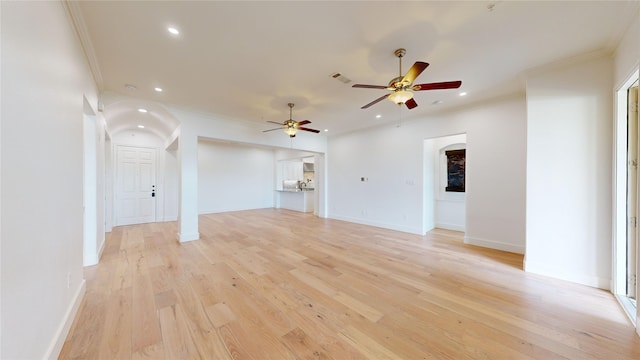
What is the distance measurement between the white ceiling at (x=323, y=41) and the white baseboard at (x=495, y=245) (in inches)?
105

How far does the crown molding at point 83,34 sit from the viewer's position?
1930mm

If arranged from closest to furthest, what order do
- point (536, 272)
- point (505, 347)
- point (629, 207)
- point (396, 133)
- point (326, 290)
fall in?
point (505, 347) → point (629, 207) → point (326, 290) → point (536, 272) → point (396, 133)

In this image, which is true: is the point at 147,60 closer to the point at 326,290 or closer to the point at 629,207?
the point at 326,290

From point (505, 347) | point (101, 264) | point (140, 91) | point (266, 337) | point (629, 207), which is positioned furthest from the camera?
point (140, 91)

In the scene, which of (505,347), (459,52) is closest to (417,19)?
(459,52)

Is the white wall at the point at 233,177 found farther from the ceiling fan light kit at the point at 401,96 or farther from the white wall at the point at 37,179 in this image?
the ceiling fan light kit at the point at 401,96

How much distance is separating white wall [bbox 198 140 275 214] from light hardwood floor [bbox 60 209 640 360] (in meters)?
4.33

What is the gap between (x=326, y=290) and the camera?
2.57 meters

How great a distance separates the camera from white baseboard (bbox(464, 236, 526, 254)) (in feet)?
12.7

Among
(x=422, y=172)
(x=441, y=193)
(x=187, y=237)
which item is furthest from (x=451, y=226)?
(x=187, y=237)

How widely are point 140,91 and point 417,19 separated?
422cm

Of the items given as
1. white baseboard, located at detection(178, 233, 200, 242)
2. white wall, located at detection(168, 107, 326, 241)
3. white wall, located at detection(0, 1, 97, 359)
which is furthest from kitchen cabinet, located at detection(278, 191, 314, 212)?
white wall, located at detection(0, 1, 97, 359)

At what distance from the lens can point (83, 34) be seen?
2.26 m

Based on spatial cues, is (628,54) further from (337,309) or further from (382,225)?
(382,225)
